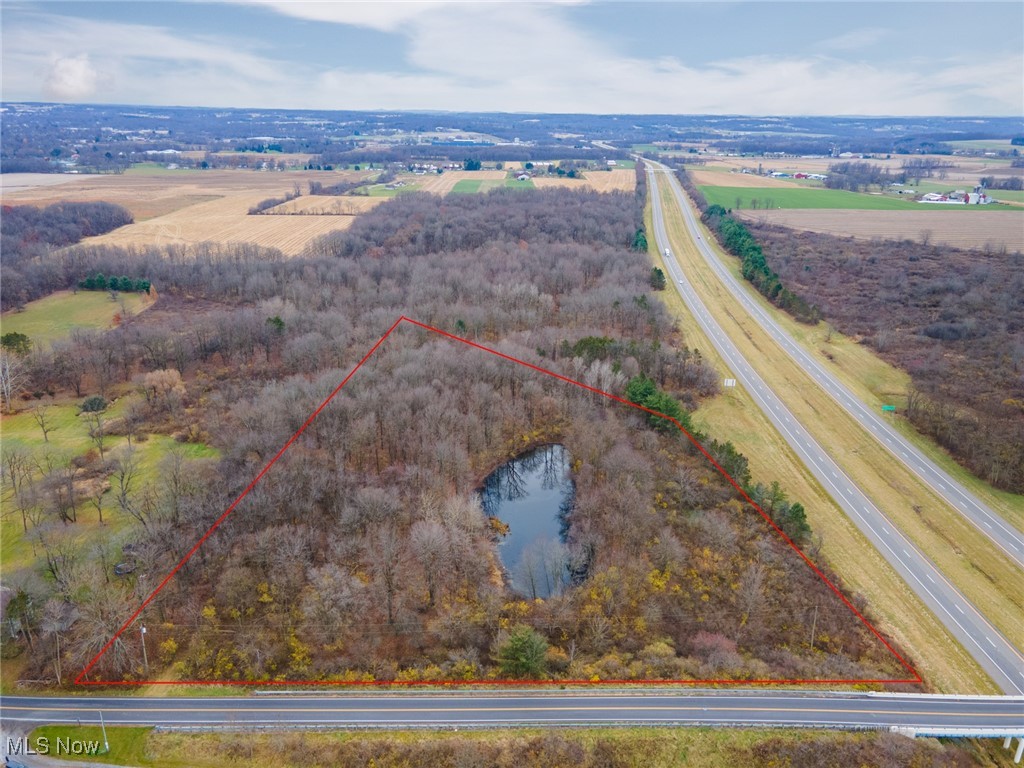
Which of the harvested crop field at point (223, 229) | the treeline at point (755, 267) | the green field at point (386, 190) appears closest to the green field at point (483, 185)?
the green field at point (386, 190)


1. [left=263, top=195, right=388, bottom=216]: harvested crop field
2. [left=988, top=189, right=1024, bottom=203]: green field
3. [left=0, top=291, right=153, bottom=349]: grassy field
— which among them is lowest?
[left=0, top=291, right=153, bottom=349]: grassy field

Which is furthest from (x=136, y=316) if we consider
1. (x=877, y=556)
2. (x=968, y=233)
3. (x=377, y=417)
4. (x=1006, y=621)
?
(x=968, y=233)

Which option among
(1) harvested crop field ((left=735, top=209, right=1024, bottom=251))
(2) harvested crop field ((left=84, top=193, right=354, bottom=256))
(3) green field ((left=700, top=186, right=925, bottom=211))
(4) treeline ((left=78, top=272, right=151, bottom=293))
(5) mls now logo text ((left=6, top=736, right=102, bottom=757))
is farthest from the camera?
(3) green field ((left=700, top=186, right=925, bottom=211))

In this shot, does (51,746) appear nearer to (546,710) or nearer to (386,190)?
(546,710)

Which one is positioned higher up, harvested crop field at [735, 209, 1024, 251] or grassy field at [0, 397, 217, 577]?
harvested crop field at [735, 209, 1024, 251]

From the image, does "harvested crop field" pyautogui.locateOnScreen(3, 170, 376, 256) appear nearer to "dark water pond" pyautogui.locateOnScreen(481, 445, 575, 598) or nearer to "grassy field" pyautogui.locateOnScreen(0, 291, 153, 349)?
"grassy field" pyautogui.locateOnScreen(0, 291, 153, 349)

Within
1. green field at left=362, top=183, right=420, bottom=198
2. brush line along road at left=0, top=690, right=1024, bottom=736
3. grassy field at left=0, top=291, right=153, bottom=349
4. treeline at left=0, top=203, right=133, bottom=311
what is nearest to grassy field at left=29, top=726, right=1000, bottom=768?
brush line along road at left=0, top=690, right=1024, bottom=736

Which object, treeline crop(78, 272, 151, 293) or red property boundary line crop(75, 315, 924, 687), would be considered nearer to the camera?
red property boundary line crop(75, 315, 924, 687)

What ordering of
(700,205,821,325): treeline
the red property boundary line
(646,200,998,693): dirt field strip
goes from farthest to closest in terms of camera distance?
(700,205,821,325): treeline, (646,200,998,693): dirt field strip, the red property boundary line

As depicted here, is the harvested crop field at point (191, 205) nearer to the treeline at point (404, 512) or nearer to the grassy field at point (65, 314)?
the grassy field at point (65, 314)
